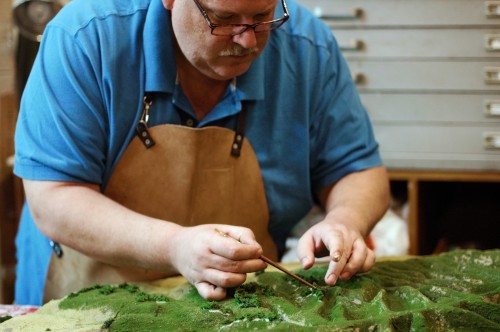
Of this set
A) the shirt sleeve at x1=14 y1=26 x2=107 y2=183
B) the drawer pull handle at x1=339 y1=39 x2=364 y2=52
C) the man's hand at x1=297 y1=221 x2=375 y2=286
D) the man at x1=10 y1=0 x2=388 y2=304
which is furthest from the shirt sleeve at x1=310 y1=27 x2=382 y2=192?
the drawer pull handle at x1=339 y1=39 x2=364 y2=52

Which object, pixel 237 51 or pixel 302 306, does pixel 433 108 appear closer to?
pixel 237 51

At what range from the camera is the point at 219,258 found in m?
1.42

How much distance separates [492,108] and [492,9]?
1.07 ft

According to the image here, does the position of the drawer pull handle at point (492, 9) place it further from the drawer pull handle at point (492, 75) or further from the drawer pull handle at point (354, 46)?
the drawer pull handle at point (354, 46)

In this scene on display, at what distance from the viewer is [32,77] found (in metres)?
1.69

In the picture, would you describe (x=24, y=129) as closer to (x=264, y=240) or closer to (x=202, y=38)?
(x=202, y=38)

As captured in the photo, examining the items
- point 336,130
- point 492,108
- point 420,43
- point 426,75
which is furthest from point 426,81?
point 336,130

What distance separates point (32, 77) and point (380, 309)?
866 mm

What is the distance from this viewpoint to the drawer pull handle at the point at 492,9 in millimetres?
2635

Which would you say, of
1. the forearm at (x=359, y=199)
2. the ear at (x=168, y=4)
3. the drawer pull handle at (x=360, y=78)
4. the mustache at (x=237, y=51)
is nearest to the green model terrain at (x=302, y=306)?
the forearm at (x=359, y=199)

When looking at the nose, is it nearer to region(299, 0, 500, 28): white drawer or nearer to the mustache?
the mustache

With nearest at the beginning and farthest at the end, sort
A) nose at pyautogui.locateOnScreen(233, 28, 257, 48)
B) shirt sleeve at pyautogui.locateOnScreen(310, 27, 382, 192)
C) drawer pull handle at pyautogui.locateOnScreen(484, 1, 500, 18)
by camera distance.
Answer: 1. nose at pyautogui.locateOnScreen(233, 28, 257, 48)
2. shirt sleeve at pyautogui.locateOnScreen(310, 27, 382, 192)
3. drawer pull handle at pyautogui.locateOnScreen(484, 1, 500, 18)

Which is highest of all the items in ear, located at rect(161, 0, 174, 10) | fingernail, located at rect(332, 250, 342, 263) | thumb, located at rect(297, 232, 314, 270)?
ear, located at rect(161, 0, 174, 10)

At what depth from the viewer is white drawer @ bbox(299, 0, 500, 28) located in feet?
8.68
